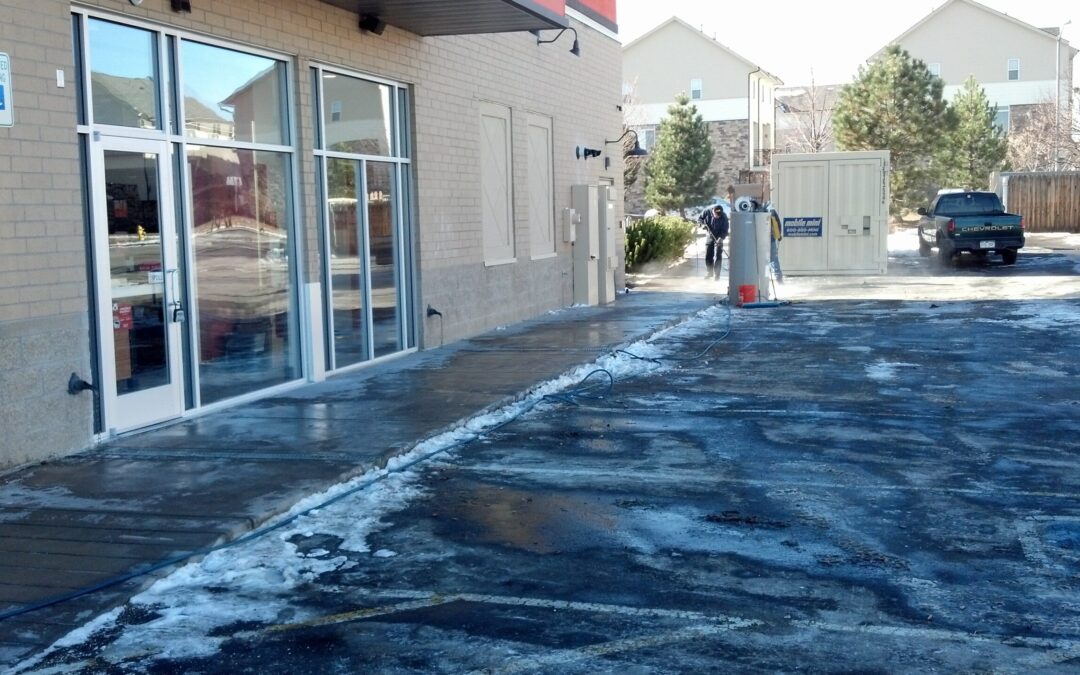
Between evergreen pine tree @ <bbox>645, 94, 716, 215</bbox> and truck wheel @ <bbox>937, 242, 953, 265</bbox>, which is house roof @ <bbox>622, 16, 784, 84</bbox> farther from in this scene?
truck wheel @ <bbox>937, 242, 953, 265</bbox>

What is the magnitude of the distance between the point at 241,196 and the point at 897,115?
3750cm

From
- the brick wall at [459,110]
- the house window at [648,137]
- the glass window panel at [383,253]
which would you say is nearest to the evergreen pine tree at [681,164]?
the house window at [648,137]

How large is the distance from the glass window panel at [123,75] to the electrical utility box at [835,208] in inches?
700

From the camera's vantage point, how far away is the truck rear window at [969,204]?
29219 mm

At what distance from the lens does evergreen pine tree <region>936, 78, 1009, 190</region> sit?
4816 cm

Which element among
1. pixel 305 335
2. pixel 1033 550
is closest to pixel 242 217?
pixel 305 335

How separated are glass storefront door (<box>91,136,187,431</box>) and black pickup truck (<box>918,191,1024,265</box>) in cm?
2260

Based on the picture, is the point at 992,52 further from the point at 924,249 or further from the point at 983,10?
the point at 924,249

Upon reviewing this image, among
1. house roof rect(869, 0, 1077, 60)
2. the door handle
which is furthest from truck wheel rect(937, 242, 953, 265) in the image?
house roof rect(869, 0, 1077, 60)

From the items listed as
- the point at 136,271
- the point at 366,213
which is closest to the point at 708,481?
the point at 136,271

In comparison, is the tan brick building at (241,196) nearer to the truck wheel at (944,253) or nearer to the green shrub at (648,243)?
the green shrub at (648,243)

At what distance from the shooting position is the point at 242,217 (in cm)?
1082

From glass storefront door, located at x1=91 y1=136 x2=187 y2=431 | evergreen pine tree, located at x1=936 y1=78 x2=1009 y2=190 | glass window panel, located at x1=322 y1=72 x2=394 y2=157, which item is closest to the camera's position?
glass storefront door, located at x1=91 y1=136 x2=187 y2=431

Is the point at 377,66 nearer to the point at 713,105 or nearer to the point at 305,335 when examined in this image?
the point at 305,335
